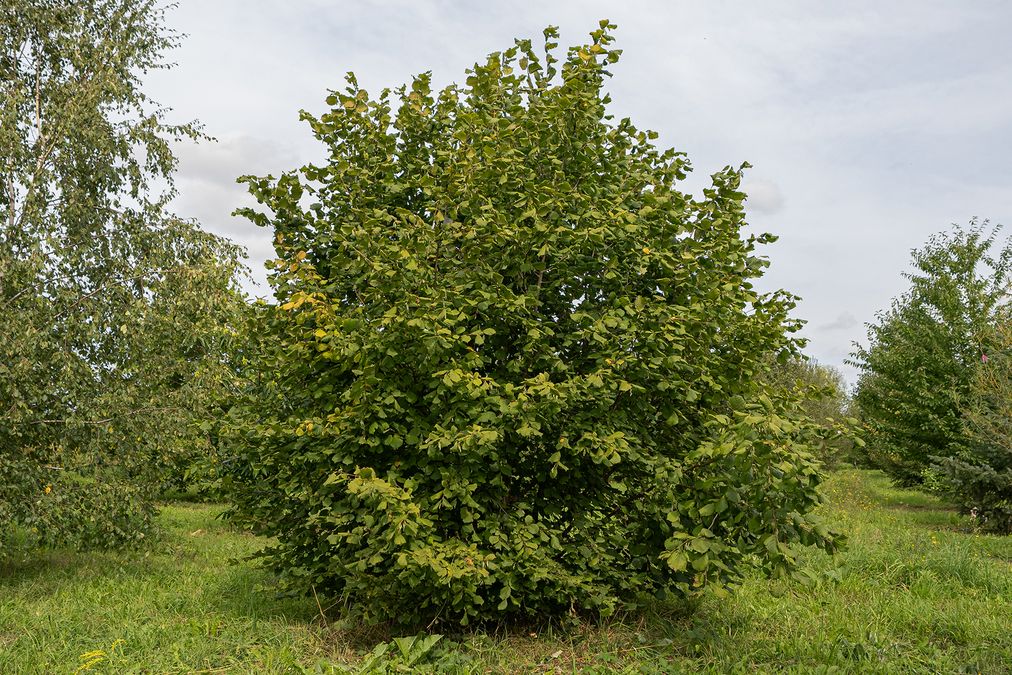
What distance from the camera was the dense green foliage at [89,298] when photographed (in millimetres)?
8055

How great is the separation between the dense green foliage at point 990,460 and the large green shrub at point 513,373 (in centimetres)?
809

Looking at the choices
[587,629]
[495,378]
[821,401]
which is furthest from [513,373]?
[821,401]

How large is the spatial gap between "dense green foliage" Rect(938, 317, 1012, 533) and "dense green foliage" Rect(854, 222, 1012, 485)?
1833 millimetres

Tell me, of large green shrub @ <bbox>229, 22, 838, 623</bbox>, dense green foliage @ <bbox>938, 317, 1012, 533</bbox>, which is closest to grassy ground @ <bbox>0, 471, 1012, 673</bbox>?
large green shrub @ <bbox>229, 22, 838, 623</bbox>

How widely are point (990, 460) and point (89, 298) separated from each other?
13.4m

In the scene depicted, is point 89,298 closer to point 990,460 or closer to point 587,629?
point 587,629

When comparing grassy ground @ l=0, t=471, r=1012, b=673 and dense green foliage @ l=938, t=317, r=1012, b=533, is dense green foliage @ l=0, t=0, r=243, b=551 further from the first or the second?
dense green foliage @ l=938, t=317, r=1012, b=533

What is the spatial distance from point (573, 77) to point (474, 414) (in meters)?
2.87

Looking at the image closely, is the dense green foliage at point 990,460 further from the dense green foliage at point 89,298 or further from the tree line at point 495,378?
the dense green foliage at point 89,298

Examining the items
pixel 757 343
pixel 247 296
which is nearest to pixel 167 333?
pixel 247 296

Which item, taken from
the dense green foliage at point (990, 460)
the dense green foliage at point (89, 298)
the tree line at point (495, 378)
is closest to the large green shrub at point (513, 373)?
the tree line at point (495, 378)

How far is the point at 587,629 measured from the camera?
600 centimetres

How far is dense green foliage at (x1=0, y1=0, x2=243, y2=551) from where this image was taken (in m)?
8.05

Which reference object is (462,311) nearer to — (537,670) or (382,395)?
(382,395)
